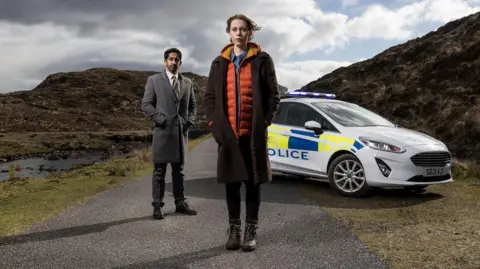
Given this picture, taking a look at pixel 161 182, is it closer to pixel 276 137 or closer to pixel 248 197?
pixel 248 197

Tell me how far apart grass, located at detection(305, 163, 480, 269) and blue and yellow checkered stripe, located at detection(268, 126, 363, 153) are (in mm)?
787

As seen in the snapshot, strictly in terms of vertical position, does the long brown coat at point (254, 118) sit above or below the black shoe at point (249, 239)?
above

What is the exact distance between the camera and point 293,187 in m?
9.31

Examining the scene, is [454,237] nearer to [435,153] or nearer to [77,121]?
[435,153]

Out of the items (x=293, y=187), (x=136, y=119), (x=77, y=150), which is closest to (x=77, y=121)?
(x=136, y=119)

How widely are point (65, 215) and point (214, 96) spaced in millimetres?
3327

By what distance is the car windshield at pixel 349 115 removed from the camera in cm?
888

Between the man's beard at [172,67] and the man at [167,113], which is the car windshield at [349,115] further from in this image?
the man's beard at [172,67]

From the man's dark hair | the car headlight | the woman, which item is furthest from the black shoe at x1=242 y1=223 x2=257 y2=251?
the car headlight

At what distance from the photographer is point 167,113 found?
641cm

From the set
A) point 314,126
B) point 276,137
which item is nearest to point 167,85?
point 314,126

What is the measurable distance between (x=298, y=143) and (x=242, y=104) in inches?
181

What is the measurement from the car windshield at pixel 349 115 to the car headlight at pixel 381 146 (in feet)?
2.43

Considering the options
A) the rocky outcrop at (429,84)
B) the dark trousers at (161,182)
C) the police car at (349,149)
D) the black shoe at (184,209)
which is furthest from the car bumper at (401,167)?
the rocky outcrop at (429,84)
